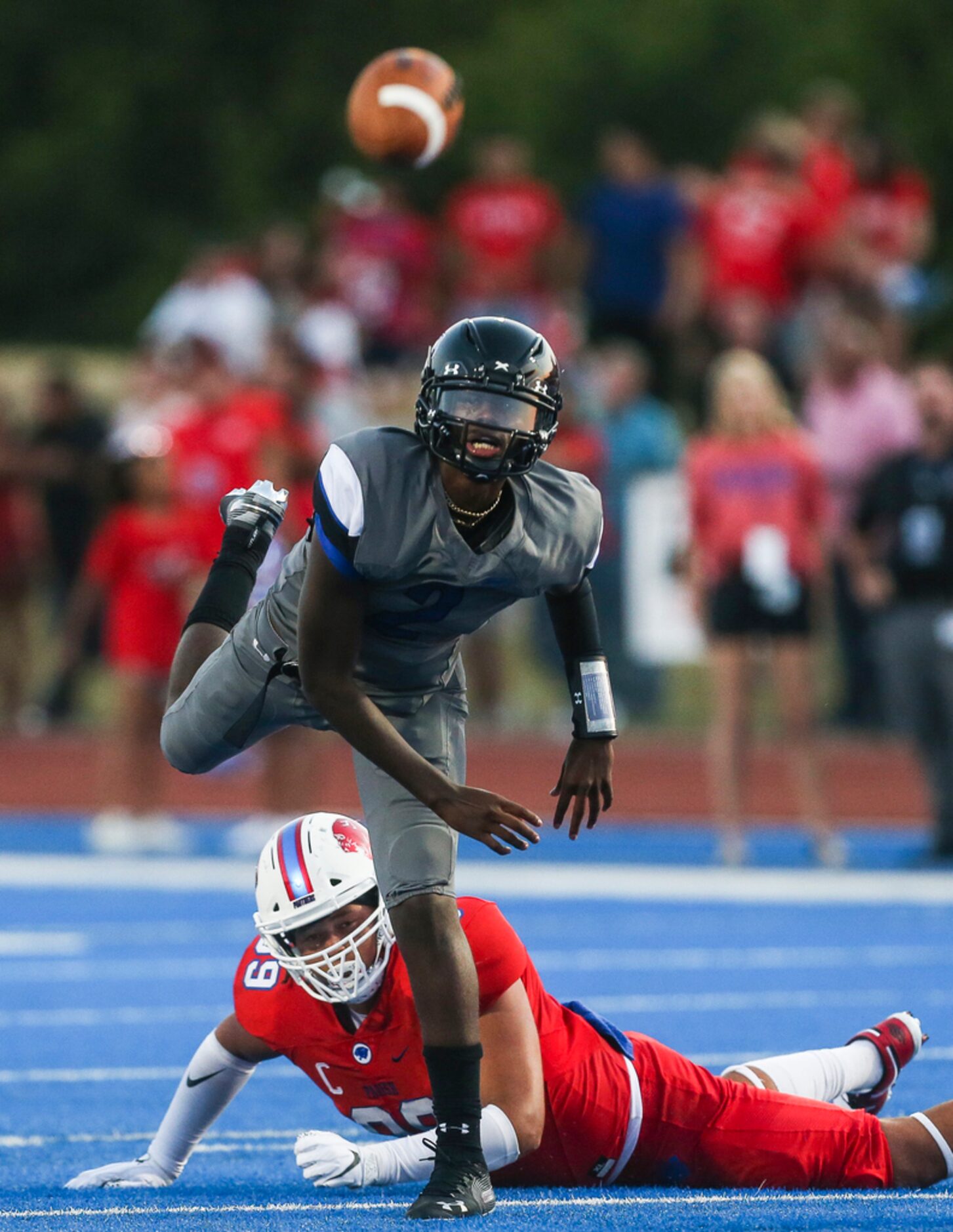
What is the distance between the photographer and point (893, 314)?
45.5 ft

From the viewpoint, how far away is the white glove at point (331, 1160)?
4582mm

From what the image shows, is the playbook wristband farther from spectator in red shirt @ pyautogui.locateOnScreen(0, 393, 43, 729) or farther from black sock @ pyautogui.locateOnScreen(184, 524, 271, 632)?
spectator in red shirt @ pyautogui.locateOnScreen(0, 393, 43, 729)

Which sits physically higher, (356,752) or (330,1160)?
(356,752)

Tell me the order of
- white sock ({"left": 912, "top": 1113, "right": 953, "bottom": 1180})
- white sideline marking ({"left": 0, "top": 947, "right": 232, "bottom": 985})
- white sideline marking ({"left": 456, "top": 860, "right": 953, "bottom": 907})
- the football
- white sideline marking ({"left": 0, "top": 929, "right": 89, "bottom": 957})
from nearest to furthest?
white sock ({"left": 912, "top": 1113, "right": 953, "bottom": 1180}) → the football → white sideline marking ({"left": 0, "top": 947, "right": 232, "bottom": 985}) → white sideline marking ({"left": 0, "top": 929, "right": 89, "bottom": 957}) → white sideline marking ({"left": 456, "top": 860, "right": 953, "bottom": 907})

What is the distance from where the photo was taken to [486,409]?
4602mm

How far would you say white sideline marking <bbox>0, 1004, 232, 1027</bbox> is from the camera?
755 centimetres

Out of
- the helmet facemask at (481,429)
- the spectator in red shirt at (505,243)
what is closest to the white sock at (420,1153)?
the helmet facemask at (481,429)

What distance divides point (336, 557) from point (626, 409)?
30.0 ft

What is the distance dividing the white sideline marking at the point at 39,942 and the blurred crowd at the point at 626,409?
1.80 meters

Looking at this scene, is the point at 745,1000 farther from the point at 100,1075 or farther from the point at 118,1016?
the point at 100,1075

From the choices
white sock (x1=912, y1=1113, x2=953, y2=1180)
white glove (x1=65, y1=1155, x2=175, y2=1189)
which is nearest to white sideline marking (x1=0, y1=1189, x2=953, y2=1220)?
white sock (x1=912, y1=1113, x2=953, y2=1180)

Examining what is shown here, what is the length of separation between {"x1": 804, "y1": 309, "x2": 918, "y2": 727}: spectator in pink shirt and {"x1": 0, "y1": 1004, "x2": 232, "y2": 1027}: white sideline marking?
5755 millimetres

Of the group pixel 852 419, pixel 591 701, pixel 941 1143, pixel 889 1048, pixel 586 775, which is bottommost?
pixel 941 1143

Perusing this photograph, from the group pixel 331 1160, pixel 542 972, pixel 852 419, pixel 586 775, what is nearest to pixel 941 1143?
pixel 586 775
